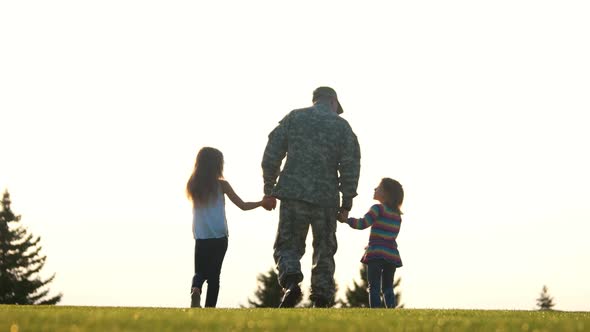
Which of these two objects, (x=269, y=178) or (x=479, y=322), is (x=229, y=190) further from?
(x=479, y=322)

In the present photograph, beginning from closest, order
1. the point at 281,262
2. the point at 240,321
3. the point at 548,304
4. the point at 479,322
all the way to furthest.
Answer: the point at 240,321 → the point at 479,322 → the point at 281,262 → the point at 548,304

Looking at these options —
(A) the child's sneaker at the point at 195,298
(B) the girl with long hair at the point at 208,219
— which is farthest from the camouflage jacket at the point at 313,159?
(A) the child's sneaker at the point at 195,298

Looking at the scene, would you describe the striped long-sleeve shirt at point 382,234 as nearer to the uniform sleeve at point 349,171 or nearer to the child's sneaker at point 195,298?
the uniform sleeve at point 349,171

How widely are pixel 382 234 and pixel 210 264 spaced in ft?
9.19

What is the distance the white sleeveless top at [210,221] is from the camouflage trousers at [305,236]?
823mm

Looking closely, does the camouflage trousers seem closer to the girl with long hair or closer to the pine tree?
the girl with long hair

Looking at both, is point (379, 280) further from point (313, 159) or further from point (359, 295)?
point (359, 295)

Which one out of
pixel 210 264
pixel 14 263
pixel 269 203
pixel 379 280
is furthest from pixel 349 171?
pixel 14 263

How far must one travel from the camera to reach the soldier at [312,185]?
1297 cm

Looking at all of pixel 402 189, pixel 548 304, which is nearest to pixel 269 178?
pixel 402 189

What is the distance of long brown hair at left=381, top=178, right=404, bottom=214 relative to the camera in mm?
14180

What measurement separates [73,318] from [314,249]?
709 centimetres

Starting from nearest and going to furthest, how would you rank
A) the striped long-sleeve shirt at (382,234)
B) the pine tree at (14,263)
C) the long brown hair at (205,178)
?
the long brown hair at (205,178), the striped long-sleeve shirt at (382,234), the pine tree at (14,263)

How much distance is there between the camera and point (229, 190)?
13.4m
